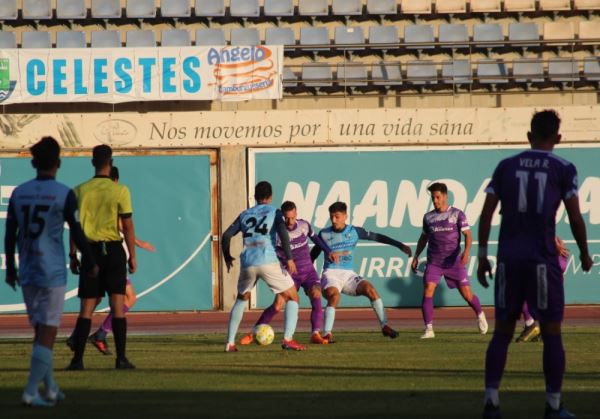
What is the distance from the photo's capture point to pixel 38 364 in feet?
30.0

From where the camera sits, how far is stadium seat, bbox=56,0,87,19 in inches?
1252

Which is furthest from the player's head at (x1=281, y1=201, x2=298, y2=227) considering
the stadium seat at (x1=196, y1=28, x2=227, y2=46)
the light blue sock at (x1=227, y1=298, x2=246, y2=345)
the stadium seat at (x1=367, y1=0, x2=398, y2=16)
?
the stadium seat at (x1=367, y1=0, x2=398, y2=16)

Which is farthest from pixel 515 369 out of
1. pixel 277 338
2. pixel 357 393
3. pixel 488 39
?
pixel 488 39

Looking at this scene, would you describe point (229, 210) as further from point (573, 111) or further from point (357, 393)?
point (357, 393)

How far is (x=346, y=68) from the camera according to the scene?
2991cm

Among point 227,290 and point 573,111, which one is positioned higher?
point 573,111

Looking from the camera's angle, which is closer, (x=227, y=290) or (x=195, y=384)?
(x=195, y=384)

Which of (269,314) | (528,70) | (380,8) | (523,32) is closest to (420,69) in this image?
(528,70)

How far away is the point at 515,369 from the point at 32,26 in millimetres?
22543

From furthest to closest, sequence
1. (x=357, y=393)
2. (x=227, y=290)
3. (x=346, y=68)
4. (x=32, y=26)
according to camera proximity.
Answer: (x=32, y=26)
(x=346, y=68)
(x=227, y=290)
(x=357, y=393)

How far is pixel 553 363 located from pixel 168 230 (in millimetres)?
18636

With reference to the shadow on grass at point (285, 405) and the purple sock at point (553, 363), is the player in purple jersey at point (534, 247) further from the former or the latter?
the shadow on grass at point (285, 405)

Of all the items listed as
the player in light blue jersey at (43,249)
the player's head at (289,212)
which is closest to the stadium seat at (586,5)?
the player's head at (289,212)

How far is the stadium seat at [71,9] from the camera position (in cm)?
3180
